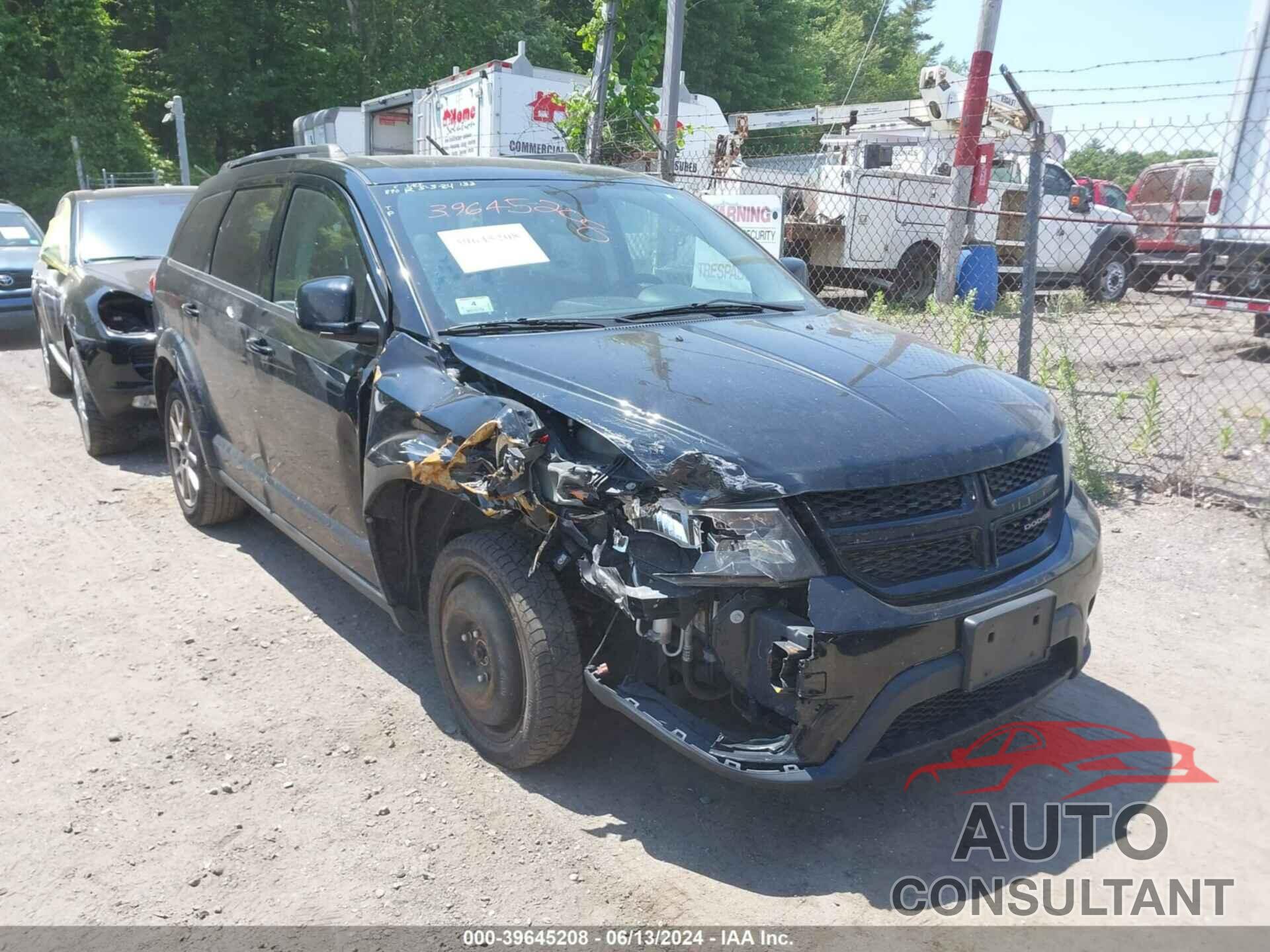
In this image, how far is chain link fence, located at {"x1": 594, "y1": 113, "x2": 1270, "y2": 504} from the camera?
6262mm

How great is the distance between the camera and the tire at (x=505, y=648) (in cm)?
300

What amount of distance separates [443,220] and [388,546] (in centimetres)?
123

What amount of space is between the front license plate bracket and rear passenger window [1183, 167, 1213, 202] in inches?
671

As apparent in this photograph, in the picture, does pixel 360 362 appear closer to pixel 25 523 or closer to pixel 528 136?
pixel 25 523

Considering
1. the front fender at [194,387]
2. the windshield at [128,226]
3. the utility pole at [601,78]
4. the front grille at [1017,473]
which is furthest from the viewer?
the utility pole at [601,78]

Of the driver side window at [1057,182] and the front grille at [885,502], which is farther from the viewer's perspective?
the driver side window at [1057,182]

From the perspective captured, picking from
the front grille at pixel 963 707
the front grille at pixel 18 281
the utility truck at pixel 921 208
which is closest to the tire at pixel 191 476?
the front grille at pixel 963 707

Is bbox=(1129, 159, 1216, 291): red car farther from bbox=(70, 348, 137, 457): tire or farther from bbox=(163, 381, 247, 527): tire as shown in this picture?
bbox=(70, 348, 137, 457): tire

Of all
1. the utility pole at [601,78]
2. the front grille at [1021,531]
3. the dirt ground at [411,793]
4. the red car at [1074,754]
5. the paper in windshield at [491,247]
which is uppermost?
the utility pole at [601,78]

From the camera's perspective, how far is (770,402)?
9.58 feet

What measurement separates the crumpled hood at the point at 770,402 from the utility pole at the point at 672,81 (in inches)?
172

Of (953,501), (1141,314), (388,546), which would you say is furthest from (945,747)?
(1141,314)

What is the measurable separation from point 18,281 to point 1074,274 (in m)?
13.9

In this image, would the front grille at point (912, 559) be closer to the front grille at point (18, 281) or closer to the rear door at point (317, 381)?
the rear door at point (317, 381)
